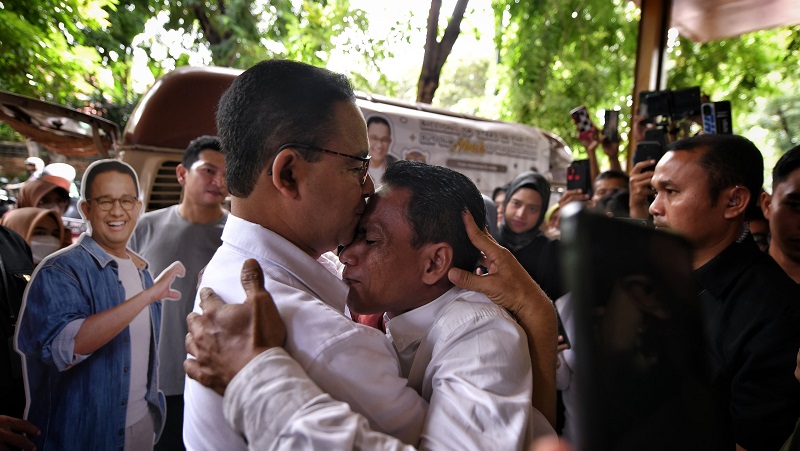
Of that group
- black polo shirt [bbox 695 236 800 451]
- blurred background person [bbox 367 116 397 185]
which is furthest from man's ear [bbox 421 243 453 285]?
blurred background person [bbox 367 116 397 185]

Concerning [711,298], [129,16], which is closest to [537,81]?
[129,16]

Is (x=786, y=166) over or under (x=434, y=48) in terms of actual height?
under

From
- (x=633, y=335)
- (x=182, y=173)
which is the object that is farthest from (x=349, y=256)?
(x=182, y=173)

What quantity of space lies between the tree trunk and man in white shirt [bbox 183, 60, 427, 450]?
7471 mm

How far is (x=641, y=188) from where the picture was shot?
339 cm

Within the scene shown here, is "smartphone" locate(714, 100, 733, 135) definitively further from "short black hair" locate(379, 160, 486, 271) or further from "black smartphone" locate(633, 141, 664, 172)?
"short black hair" locate(379, 160, 486, 271)

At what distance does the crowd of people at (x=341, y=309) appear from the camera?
114 cm

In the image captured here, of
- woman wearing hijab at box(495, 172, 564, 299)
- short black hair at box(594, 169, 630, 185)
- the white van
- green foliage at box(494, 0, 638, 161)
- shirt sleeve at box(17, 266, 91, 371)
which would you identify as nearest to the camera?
shirt sleeve at box(17, 266, 91, 371)

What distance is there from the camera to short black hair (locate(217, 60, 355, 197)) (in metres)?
1.35

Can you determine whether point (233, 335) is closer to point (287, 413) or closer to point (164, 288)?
point (287, 413)

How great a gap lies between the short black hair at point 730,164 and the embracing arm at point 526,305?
1.34 meters

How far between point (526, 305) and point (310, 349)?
0.63 meters

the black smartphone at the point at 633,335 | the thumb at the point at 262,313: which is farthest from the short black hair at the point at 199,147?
the black smartphone at the point at 633,335

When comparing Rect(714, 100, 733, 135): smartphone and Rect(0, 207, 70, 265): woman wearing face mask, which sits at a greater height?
Rect(714, 100, 733, 135): smartphone
